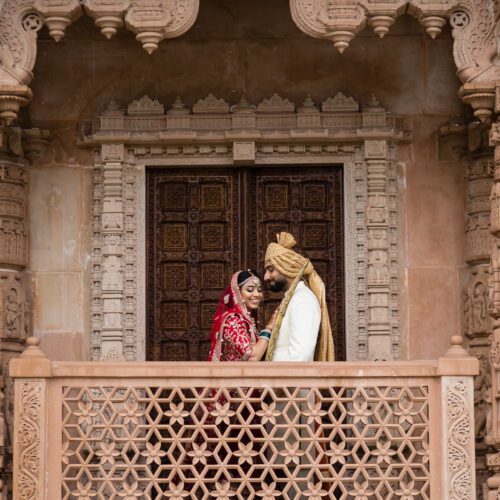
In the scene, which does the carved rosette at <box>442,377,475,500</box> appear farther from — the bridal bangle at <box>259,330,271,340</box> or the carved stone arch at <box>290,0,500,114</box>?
the carved stone arch at <box>290,0,500,114</box>

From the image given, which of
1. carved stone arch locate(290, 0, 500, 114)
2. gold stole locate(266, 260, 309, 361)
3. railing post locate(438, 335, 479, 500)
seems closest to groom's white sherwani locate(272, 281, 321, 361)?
gold stole locate(266, 260, 309, 361)

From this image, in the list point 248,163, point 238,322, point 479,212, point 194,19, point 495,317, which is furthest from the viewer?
point 248,163

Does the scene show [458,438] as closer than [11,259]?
Yes

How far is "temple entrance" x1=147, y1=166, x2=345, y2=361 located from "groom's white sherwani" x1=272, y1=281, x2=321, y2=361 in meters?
1.57

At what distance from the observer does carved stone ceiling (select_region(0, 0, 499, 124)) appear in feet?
46.2

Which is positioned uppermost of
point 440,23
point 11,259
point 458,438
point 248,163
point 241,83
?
point 440,23

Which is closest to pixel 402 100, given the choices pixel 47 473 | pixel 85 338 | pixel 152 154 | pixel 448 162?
pixel 448 162

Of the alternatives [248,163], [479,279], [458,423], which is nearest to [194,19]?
[248,163]

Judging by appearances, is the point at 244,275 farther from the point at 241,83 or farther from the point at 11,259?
the point at 241,83

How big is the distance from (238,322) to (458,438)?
1.60 metres

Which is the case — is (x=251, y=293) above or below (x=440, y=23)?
below

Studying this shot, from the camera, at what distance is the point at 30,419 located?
1324 centimetres

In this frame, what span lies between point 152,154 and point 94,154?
1.33 feet

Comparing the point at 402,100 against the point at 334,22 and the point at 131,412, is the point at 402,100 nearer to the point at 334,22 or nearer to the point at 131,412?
the point at 334,22
